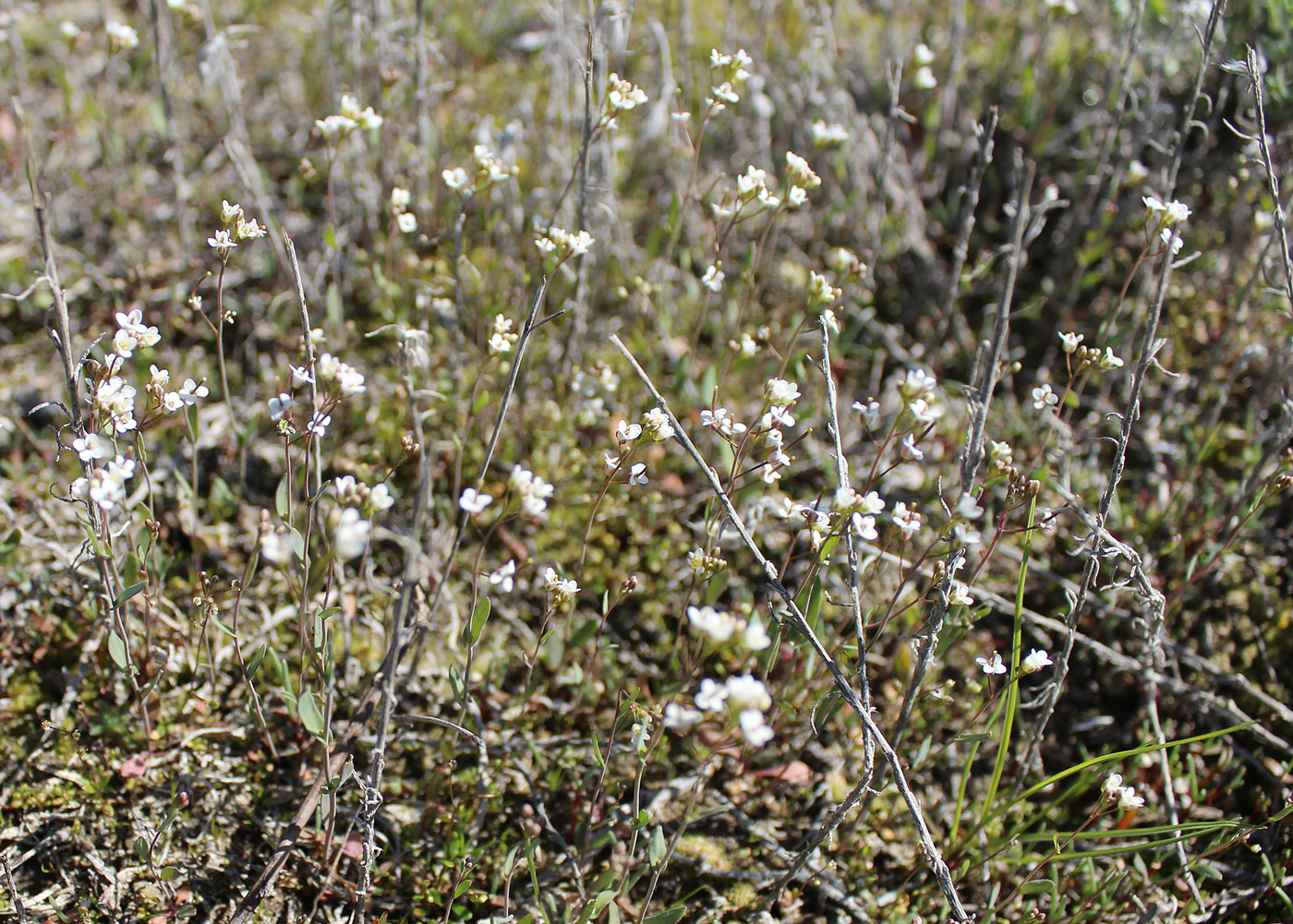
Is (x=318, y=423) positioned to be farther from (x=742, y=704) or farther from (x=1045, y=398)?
(x=1045, y=398)

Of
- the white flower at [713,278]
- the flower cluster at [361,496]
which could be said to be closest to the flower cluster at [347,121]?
the white flower at [713,278]

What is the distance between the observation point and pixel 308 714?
1952mm

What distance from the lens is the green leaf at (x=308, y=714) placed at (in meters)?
1.92

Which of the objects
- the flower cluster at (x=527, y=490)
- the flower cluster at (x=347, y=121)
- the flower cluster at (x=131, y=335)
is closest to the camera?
the flower cluster at (x=527, y=490)

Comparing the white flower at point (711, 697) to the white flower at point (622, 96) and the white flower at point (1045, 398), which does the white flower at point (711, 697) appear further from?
the white flower at point (622, 96)

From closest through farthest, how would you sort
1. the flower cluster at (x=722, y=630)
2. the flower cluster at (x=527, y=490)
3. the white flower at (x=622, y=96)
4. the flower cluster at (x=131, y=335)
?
the flower cluster at (x=722, y=630) → the flower cluster at (x=527, y=490) → the flower cluster at (x=131, y=335) → the white flower at (x=622, y=96)

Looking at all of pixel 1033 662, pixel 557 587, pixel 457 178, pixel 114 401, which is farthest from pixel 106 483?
pixel 1033 662

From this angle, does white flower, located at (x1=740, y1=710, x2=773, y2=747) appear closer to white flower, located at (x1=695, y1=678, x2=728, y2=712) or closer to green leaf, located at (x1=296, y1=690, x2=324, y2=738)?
white flower, located at (x1=695, y1=678, x2=728, y2=712)

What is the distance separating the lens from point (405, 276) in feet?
12.2

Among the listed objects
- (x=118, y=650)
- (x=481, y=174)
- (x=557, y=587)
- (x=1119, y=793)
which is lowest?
(x=1119, y=793)

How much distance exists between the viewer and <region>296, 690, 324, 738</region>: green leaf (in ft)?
6.31

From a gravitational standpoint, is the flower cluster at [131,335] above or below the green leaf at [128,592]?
above

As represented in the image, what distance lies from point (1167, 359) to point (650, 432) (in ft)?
8.62

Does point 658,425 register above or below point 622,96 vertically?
below
